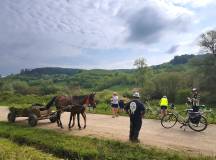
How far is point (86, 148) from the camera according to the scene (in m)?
13.4

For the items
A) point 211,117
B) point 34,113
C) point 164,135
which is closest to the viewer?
point 164,135

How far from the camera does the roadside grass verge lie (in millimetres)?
11938

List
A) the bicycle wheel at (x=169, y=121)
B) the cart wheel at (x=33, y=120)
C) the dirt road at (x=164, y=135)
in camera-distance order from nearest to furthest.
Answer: the dirt road at (x=164, y=135) < the bicycle wheel at (x=169, y=121) < the cart wheel at (x=33, y=120)

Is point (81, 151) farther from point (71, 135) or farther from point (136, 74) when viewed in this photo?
point (136, 74)

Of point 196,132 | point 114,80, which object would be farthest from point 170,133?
point 114,80

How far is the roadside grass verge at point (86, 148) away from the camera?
39.2 feet

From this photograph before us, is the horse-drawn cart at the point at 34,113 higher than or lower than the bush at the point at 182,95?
lower

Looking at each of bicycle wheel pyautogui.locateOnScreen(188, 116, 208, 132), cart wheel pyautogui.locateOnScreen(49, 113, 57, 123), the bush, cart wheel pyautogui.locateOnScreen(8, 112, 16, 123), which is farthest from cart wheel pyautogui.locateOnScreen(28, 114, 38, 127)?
the bush

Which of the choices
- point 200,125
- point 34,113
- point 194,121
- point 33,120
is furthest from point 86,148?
point 34,113

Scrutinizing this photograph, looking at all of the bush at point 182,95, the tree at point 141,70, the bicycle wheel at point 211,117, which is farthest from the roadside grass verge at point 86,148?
the tree at point 141,70

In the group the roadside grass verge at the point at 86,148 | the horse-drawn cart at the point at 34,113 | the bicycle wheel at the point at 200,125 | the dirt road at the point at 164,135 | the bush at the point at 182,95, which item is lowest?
the roadside grass verge at the point at 86,148

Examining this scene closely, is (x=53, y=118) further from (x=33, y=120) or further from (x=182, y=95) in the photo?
(x=182, y=95)

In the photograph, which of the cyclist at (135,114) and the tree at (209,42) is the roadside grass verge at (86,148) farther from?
the tree at (209,42)

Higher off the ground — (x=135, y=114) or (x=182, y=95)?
(x=182, y=95)
